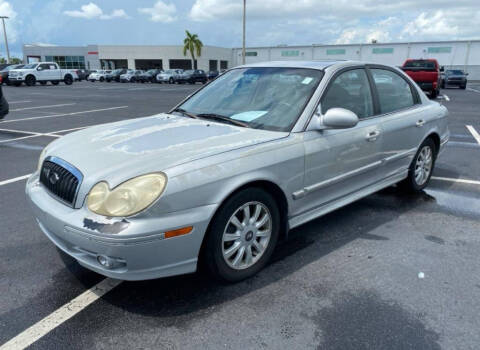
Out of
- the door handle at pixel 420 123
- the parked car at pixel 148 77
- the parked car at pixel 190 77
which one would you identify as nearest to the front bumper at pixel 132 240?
the door handle at pixel 420 123

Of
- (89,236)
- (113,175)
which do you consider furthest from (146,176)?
(89,236)

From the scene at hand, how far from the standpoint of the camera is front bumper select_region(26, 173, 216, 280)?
2324mm

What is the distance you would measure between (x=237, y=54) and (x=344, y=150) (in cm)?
7208

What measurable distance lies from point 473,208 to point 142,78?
145ft

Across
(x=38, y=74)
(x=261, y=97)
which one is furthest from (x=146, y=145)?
(x=38, y=74)

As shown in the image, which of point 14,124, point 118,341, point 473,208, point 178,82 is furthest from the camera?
point 178,82

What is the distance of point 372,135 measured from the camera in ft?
12.4

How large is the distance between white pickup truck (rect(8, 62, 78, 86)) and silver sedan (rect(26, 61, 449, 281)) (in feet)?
103

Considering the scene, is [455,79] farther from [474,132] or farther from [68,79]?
[68,79]

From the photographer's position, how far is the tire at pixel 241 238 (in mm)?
2656

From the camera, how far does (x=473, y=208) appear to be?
14.6 feet

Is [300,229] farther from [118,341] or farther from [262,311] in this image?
[118,341]

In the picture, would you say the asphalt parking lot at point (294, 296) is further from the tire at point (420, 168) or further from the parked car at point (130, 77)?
the parked car at point (130, 77)

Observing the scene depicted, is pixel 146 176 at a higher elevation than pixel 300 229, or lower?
higher
